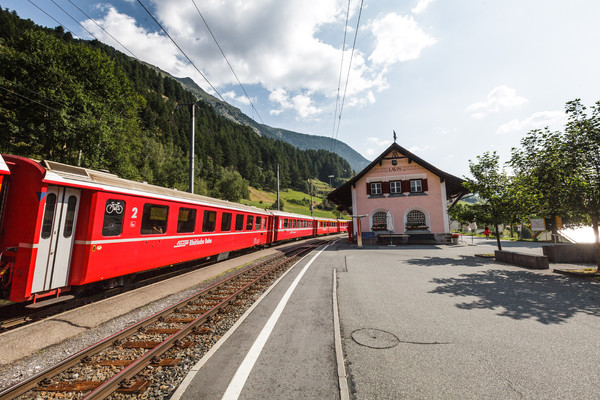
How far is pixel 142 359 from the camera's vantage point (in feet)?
11.9

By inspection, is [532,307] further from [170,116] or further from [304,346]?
[170,116]

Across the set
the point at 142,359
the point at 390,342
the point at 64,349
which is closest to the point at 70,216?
the point at 64,349

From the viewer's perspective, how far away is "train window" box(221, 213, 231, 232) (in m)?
11.6

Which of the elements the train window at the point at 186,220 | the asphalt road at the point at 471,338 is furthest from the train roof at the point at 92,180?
the asphalt road at the point at 471,338

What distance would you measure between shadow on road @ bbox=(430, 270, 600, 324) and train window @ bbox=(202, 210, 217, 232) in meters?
8.86

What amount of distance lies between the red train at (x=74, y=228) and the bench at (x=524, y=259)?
586 inches

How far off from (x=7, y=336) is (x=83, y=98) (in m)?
20.2

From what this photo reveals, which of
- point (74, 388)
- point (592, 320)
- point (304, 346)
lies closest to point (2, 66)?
point (74, 388)

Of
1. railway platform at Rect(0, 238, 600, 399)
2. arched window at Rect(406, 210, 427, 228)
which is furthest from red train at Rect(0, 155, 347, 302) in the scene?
arched window at Rect(406, 210, 427, 228)

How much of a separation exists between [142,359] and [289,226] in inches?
776

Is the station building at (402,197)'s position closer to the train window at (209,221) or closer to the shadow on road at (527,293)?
the shadow on road at (527,293)

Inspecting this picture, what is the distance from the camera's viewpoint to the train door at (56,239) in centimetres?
499

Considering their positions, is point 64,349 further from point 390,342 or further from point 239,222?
point 239,222

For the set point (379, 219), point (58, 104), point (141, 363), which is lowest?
point (141, 363)
